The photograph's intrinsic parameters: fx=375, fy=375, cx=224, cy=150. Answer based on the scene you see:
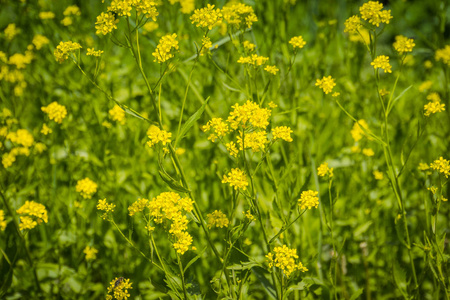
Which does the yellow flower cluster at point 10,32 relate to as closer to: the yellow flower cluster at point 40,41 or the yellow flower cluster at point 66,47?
the yellow flower cluster at point 40,41

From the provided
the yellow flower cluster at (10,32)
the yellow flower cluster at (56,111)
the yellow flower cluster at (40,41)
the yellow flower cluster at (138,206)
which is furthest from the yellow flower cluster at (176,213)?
the yellow flower cluster at (10,32)

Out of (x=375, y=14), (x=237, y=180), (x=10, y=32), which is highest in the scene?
(x=10, y=32)

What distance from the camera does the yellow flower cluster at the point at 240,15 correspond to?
4.10 feet

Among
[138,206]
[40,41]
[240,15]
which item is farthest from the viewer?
[40,41]

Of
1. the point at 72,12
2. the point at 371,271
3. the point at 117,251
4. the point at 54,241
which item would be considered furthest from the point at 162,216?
the point at 72,12

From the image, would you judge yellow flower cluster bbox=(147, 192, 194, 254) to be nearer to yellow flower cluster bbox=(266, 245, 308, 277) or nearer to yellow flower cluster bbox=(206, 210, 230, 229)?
yellow flower cluster bbox=(206, 210, 230, 229)

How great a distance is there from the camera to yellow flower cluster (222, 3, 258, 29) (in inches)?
49.2

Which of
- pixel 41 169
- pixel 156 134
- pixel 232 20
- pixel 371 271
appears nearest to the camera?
pixel 156 134

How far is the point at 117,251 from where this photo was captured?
5.22 ft

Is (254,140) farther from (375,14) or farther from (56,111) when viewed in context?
(56,111)

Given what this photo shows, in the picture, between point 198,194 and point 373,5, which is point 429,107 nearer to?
point 373,5

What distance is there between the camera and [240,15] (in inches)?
51.7

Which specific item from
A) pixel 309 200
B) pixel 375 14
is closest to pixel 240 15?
pixel 375 14

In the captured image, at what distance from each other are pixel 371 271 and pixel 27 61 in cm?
206
